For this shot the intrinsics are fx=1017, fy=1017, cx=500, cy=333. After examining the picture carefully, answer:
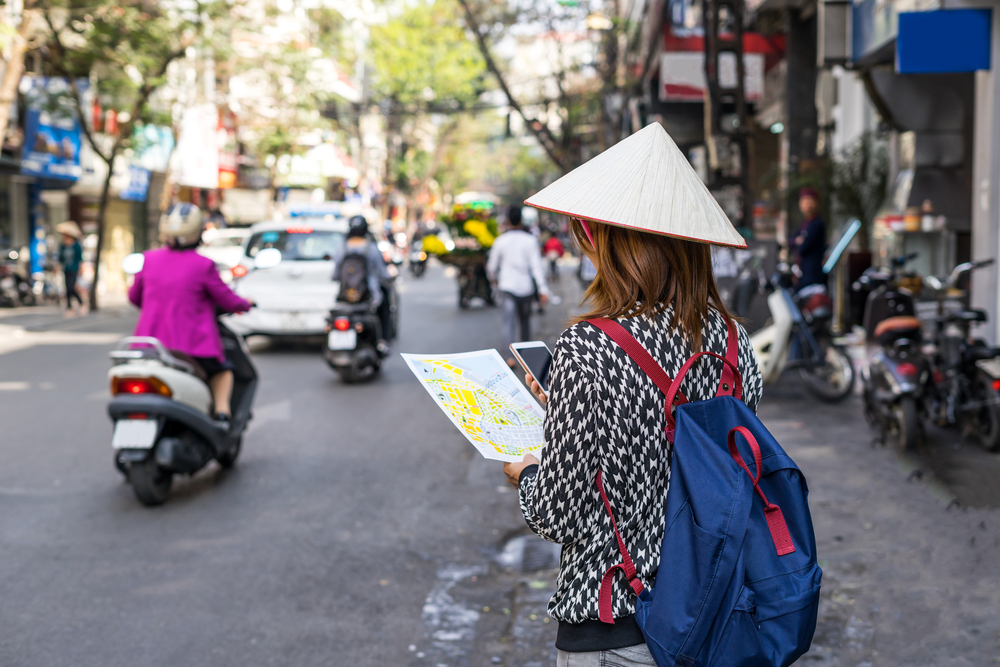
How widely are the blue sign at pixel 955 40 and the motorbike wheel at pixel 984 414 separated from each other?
365 cm

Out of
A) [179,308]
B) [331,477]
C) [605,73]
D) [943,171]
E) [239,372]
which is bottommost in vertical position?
[331,477]

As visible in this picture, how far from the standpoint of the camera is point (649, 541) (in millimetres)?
1815

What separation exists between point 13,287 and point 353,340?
12339mm

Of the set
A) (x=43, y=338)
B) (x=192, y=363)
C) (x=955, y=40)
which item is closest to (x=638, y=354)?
(x=192, y=363)

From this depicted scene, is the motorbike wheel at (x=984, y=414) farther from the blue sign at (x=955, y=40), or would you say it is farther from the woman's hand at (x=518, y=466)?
the woman's hand at (x=518, y=466)

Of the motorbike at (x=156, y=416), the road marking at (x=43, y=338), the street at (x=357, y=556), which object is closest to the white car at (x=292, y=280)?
the road marking at (x=43, y=338)

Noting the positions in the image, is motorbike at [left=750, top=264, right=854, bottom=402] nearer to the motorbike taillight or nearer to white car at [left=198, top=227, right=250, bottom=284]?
the motorbike taillight

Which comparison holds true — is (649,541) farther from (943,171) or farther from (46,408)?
(943,171)

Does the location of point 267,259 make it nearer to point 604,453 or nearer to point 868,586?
point 868,586

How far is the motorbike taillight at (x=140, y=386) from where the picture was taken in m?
5.77

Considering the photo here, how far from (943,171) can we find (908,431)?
5.65 metres

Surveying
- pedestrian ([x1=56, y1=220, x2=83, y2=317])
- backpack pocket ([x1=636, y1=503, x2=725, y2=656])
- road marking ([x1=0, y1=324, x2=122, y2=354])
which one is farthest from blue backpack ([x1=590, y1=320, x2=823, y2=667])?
pedestrian ([x1=56, y1=220, x2=83, y2=317])

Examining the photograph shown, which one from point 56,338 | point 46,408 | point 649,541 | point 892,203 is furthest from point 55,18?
point 649,541

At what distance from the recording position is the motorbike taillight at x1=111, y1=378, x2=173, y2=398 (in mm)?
5769
